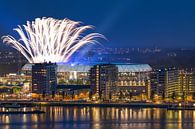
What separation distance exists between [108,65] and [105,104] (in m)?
4.74

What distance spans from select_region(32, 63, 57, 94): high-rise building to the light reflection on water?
4.69 meters

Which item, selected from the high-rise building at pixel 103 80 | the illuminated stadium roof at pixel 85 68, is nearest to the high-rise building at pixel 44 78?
the high-rise building at pixel 103 80

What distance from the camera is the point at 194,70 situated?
144 ft

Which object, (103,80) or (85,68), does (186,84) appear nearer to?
(103,80)

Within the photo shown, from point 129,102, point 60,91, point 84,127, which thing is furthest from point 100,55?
point 84,127

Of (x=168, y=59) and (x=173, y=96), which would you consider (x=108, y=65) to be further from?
(x=168, y=59)

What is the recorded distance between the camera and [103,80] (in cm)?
4003

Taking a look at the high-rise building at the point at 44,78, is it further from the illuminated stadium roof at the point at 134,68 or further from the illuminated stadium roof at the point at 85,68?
the illuminated stadium roof at the point at 134,68

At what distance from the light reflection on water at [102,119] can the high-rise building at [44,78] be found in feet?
15.4

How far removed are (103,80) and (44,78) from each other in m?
2.19

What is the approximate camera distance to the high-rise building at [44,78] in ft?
131

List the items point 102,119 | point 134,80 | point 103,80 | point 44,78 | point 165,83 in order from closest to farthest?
point 102,119 → point 165,83 → point 103,80 → point 44,78 → point 134,80

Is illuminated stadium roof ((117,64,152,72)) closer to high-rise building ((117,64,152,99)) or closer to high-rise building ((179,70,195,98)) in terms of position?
high-rise building ((117,64,152,99))

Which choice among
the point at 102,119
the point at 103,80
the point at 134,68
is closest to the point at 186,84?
the point at 103,80
